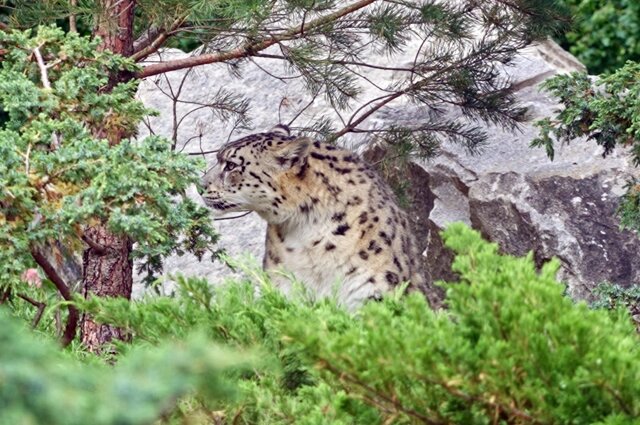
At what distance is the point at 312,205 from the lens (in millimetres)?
7141

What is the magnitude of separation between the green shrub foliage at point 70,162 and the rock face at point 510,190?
2.34m

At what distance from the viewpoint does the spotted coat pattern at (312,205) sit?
7.00 metres

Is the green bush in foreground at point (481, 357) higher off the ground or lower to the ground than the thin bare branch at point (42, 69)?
lower

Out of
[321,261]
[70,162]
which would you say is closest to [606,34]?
[321,261]

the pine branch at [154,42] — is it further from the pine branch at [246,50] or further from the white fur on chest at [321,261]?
the white fur on chest at [321,261]

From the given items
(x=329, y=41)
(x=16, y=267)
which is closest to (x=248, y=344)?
(x=16, y=267)

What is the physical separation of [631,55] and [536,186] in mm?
4345

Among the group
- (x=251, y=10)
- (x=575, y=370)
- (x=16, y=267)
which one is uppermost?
(x=251, y=10)

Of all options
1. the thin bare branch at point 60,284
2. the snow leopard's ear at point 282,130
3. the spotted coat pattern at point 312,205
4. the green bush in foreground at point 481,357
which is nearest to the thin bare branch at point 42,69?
the thin bare branch at point 60,284

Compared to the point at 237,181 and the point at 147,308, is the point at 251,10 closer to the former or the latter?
the point at 237,181

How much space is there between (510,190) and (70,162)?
4496 mm

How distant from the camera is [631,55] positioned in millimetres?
12266

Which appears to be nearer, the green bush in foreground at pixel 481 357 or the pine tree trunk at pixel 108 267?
the green bush in foreground at pixel 481 357

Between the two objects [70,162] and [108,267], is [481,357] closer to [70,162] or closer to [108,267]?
[70,162]
